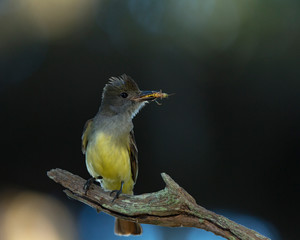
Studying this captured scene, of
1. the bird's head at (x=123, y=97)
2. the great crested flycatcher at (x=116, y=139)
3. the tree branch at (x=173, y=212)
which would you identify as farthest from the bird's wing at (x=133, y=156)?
the tree branch at (x=173, y=212)

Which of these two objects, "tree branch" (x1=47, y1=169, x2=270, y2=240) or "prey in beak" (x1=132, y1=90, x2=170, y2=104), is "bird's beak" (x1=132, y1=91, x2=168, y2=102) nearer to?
"prey in beak" (x1=132, y1=90, x2=170, y2=104)

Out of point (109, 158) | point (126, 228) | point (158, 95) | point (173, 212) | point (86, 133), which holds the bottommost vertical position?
point (173, 212)

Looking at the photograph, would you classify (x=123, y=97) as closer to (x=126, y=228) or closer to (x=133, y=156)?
(x=133, y=156)

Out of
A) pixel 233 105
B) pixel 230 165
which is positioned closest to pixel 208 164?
pixel 230 165

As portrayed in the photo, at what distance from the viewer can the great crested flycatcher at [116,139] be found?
2.93 meters

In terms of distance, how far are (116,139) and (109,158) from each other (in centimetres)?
14

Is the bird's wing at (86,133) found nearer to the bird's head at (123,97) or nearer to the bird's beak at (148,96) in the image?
the bird's head at (123,97)

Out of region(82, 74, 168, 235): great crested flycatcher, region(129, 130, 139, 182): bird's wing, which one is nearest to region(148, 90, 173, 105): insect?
region(82, 74, 168, 235): great crested flycatcher

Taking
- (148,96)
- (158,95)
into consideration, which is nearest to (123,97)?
(148,96)

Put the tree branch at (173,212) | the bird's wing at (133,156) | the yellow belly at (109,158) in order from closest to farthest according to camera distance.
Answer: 1. the tree branch at (173,212)
2. the yellow belly at (109,158)
3. the bird's wing at (133,156)

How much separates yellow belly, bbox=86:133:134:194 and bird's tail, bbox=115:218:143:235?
289 millimetres

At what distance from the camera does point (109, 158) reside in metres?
2.92

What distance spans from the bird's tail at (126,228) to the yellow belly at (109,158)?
0.95 feet

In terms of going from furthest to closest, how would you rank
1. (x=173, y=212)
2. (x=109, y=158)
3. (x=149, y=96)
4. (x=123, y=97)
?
(x=123, y=97), (x=149, y=96), (x=109, y=158), (x=173, y=212)
